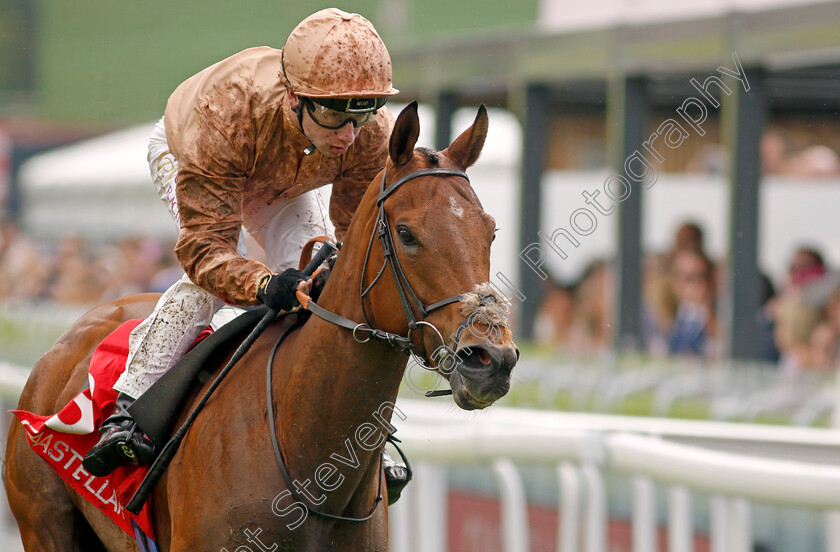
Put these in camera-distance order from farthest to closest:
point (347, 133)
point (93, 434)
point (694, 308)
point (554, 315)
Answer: point (554, 315)
point (694, 308)
point (93, 434)
point (347, 133)

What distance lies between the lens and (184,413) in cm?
320

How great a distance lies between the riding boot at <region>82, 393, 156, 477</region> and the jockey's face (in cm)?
96

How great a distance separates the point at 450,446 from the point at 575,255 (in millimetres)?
5060

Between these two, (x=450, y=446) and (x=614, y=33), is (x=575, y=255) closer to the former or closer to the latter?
(x=614, y=33)

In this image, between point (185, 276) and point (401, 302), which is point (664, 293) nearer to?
point (185, 276)

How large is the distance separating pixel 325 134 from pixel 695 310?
4.79 m

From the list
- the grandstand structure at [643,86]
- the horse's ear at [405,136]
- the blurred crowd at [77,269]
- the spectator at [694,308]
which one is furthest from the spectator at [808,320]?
the blurred crowd at [77,269]

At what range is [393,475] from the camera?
332cm

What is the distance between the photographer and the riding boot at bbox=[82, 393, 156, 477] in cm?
312

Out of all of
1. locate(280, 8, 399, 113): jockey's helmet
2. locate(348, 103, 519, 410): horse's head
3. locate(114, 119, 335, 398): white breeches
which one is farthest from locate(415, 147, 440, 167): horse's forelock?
locate(114, 119, 335, 398): white breeches

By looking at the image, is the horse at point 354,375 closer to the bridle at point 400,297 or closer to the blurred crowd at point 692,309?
the bridle at point 400,297

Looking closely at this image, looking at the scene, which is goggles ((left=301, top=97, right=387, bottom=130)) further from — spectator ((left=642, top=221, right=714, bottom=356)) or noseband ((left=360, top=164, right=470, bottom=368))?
spectator ((left=642, top=221, right=714, bottom=356))

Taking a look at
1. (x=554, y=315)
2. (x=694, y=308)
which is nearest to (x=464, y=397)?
(x=694, y=308)

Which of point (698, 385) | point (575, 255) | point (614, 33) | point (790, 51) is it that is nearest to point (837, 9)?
point (790, 51)
